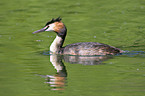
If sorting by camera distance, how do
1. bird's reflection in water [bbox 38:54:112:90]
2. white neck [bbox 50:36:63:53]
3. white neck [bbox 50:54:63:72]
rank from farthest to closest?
white neck [bbox 50:36:63:53] → white neck [bbox 50:54:63:72] → bird's reflection in water [bbox 38:54:112:90]

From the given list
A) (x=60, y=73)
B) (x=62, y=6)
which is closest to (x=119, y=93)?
(x=60, y=73)

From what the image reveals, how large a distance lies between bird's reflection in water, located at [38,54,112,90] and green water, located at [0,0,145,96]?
0.19 ft

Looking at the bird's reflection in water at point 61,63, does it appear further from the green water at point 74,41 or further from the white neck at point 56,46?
the white neck at point 56,46

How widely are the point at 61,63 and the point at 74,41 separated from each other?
3.93 m

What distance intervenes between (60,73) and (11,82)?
1557 millimetres

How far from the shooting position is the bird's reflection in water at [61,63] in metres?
10.5

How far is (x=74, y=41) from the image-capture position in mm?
16812

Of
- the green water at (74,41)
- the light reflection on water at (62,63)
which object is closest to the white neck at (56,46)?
the light reflection on water at (62,63)

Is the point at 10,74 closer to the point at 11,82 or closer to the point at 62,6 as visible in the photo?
the point at 11,82

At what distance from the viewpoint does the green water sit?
10078 mm

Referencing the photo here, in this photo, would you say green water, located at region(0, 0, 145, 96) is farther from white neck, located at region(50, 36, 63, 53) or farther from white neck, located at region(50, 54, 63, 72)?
white neck, located at region(50, 36, 63, 53)

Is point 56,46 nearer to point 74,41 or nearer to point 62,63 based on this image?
point 62,63

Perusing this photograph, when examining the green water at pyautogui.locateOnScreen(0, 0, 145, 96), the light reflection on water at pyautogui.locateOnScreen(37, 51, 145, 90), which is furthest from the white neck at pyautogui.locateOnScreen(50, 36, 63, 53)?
the green water at pyautogui.locateOnScreen(0, 0, 145, 96)

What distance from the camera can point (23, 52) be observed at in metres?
14.4
